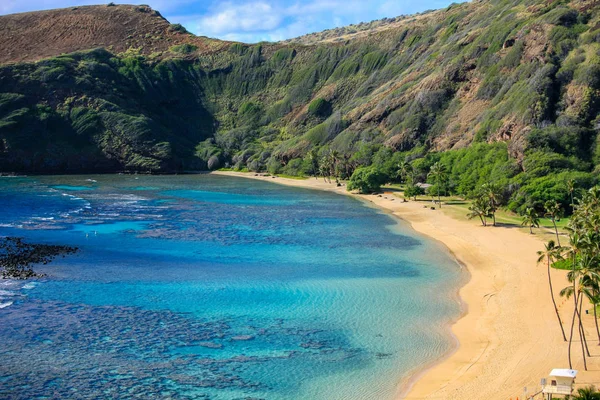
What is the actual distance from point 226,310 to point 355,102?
5130 inches

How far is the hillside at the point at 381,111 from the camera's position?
92812 millimetres

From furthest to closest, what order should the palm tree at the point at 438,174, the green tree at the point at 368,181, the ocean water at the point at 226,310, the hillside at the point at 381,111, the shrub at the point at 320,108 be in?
the shrub at the point at 320,108 → the green tree at the point at 368,181 → the hillside at the point at 381,111 → the palm tree at the point at 438,174 → the ocean water at the point at 226,310

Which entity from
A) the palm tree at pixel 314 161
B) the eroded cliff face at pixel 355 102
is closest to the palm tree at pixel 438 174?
the eroded cliff face at pixel 355 102

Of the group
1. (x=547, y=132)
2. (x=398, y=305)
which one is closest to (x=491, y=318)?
(x=398, y=305)

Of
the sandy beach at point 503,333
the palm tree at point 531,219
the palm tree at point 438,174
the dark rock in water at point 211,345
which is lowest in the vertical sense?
the dark rock in water at point 211,345

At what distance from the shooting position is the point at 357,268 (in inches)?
2110

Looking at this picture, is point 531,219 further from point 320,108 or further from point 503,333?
point 320,108

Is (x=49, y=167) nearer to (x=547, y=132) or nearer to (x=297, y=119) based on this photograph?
A: (x=297, y=119)

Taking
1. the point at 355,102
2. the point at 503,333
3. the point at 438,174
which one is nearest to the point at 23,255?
the point at 503,333

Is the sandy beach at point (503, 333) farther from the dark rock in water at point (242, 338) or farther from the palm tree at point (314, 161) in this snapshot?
the palm tree at point (314, 161)

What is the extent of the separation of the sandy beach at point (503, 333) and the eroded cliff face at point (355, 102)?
3836cm

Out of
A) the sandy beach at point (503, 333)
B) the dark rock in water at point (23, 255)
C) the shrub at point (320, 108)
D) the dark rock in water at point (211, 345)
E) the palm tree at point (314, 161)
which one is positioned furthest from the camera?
the shrub at point (320, 108)

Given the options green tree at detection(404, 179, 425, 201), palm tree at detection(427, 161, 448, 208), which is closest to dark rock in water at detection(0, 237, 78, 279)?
palm tree at detection(427, 161, 448, 208)

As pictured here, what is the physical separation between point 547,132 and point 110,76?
470 feet
